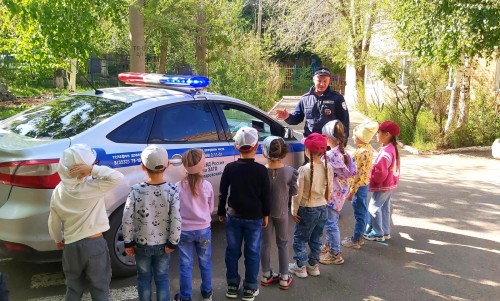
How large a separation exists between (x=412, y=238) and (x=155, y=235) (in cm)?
335

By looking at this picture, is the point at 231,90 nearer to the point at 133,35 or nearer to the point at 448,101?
the point at 133,35

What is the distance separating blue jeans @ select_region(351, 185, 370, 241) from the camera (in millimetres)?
4695

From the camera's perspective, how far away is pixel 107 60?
24406 mm

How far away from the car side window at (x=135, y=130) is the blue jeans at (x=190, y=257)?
1.06 meters

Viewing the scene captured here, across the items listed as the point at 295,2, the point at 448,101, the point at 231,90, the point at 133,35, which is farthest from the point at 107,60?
the point at 448,101

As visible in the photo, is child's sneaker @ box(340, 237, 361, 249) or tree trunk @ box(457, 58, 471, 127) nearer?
child's sneaker @ box(340, 237, 361, 249)

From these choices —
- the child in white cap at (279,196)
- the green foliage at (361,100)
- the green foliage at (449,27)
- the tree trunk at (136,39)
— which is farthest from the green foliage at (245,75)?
the child in white cap at (279,196)

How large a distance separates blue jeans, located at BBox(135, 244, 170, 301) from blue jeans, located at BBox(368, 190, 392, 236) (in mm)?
2569

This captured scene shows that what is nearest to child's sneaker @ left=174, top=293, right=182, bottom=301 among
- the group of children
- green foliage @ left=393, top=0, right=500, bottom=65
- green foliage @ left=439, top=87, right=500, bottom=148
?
the group of children

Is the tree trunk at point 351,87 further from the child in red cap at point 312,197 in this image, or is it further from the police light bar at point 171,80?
the child in red cap at point 312,197

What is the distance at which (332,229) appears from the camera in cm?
434

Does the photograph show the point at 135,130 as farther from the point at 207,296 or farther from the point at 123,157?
the point at 207,296

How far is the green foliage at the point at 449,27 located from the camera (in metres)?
8.08

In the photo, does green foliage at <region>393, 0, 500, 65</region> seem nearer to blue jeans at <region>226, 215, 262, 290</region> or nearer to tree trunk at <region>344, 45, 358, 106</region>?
blue jeans at <region>226, 215, 262, 290</region>
